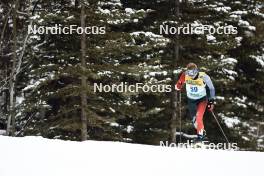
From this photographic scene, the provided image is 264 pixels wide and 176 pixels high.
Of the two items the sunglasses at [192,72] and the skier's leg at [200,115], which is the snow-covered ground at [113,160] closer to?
the skier's leg at [200,115]

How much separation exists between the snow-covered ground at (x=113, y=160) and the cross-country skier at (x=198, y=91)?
193cm

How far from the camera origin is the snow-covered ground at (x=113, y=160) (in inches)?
325

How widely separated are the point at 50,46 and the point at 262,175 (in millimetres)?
13487

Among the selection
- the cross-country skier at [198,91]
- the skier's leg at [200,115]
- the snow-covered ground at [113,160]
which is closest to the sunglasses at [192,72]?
the cross-country skier at [198,91]

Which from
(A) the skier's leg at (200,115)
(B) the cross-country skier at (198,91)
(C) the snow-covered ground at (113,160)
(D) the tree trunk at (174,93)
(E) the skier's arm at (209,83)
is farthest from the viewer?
(D) the tree trunk at (174,93)

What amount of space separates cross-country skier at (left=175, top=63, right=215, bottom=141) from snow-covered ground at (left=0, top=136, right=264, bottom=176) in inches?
76.2

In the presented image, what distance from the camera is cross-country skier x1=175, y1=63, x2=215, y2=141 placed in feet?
38.0

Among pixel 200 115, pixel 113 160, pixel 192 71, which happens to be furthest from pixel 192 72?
pixel 113 160

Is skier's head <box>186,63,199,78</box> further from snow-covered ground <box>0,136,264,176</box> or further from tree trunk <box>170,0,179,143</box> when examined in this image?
tree trunk <box>170,0,179,143</box>

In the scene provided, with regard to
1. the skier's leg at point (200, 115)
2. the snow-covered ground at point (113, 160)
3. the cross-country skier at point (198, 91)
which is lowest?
the snow-covered ground at point (113, 160)

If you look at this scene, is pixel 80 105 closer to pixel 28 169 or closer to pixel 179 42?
pixel 179 42

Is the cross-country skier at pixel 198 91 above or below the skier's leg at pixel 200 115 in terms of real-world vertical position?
above

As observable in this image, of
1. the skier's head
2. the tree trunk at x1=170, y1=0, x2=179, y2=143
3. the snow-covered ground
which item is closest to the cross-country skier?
the skier's head

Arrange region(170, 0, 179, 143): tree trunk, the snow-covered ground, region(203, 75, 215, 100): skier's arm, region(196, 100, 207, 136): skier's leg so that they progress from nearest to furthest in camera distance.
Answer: the snow-covered ground
region(203, 75, 215, 100): skier's arm
region(196, 100, 207, 136): skier's leg
region(170, 0, 179, 143): tree trunk
